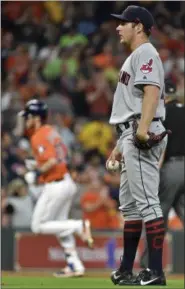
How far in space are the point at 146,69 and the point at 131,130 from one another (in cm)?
49

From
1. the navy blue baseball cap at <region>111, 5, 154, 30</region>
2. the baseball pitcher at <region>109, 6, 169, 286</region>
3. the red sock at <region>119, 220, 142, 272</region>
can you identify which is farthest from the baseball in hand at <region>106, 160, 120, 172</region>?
the navy blue baseball cap at <region>111, 5, 154, 30</region>

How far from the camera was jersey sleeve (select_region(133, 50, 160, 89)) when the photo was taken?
705 centimetres

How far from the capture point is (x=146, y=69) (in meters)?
7.07

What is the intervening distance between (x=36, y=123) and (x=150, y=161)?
13.9 ft

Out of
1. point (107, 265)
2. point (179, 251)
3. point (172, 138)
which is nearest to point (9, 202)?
point (107, 265)

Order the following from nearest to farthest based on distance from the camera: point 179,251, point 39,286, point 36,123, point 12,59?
point 39,286
point 36,123
point 179,251
point 12,59

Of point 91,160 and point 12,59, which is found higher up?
point 12,59

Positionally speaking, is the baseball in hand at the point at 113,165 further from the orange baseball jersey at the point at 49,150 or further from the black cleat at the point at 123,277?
the orange baseball jersey at the point at 49,150

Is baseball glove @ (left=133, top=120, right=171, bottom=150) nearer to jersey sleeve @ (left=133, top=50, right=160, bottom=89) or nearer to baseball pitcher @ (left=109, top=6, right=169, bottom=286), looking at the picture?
baseball pitcher @ (left=109, top=6, right=169, bottom=286)

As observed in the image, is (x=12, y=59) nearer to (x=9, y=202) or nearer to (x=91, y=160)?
(x=91, y=160)

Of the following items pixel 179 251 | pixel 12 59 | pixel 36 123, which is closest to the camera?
pixel 36 123

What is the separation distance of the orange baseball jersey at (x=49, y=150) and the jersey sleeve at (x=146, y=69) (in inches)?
164

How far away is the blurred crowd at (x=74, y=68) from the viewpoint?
16.0 m

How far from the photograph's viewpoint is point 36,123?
11.3 metres
